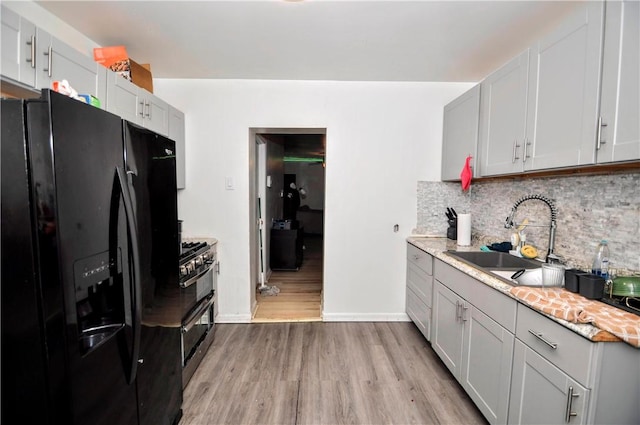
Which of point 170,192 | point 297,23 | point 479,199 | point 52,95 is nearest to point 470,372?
point 479,199

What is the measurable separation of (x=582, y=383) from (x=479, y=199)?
194 cm

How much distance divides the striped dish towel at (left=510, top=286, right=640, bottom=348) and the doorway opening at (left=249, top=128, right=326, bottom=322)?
2056 millimetres

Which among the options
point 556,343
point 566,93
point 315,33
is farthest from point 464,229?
point 315,33

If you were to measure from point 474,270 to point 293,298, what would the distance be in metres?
2.30

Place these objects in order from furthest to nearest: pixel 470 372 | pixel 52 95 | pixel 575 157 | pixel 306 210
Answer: pixel 306 210, pixel 470 372, pixel 575 157, pixel 52 95

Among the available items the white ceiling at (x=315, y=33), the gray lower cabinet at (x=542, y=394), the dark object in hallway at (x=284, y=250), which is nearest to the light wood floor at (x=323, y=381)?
the gray lower cabinet at (x=542, y=394)

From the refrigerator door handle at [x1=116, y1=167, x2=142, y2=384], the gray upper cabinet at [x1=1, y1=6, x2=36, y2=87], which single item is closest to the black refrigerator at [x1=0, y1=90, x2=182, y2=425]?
the refrigerator door handle at [x1=116, y1=167, x2=142, y2=384]

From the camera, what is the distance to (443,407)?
172 cm

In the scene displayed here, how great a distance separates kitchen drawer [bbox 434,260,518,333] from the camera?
4.37 feet

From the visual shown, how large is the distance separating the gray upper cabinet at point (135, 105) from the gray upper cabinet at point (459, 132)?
2.60 m

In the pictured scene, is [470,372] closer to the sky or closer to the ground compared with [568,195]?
closer to the ground

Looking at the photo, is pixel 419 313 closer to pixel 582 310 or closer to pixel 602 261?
pixel 602 261

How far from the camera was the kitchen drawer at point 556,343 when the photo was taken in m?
0.97

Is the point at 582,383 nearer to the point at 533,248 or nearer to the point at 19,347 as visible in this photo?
the point at 533,248
